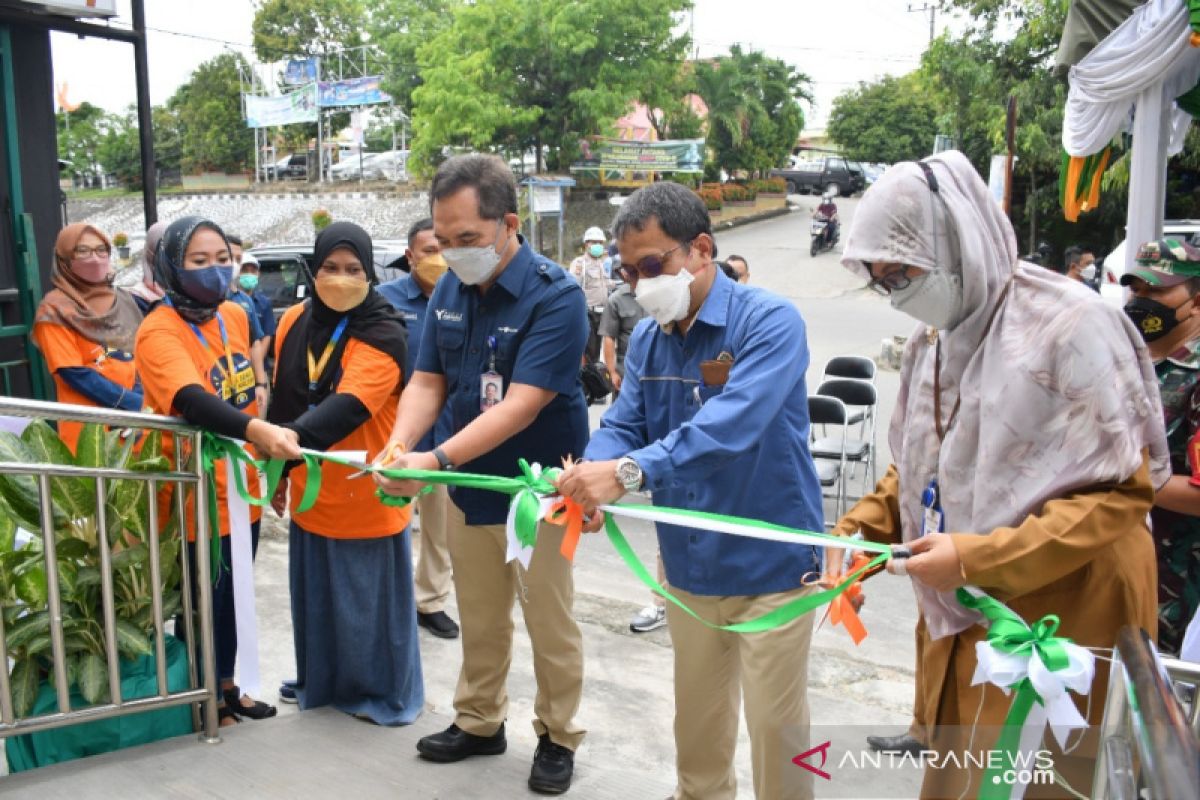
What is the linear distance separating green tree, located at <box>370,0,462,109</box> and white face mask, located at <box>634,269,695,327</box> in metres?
35.2

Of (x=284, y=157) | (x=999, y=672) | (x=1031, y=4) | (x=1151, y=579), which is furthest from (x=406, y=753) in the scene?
(x=284, y=157)

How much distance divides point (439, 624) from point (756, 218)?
32900mm

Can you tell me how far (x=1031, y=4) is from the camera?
762 inches

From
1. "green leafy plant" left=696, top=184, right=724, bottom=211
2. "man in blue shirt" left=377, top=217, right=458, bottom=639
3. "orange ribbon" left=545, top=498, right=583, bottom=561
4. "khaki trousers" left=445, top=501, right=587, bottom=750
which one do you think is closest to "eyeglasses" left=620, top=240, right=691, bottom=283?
"orange ribbon" left=545, top=498, right=583, bottom=561

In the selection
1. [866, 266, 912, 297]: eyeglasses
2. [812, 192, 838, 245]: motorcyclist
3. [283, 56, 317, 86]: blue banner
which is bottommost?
[866, 266, 912, 297]: eyeglasses

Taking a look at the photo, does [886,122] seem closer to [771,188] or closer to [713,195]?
[771,188]

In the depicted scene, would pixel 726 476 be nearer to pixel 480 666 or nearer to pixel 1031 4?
pixel 480 666

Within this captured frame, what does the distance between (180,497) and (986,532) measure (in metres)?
2.63

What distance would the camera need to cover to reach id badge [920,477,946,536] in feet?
7.83

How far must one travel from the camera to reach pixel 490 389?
3.48 m

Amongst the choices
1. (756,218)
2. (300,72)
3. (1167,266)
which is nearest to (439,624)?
(1167,266)

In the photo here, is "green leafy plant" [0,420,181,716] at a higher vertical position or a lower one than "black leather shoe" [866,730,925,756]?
higher

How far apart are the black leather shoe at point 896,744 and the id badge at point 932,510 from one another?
1798 mm

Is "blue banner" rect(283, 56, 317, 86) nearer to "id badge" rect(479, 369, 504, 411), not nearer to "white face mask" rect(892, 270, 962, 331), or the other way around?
"id badge" rect(479, 369, 504, 411)
